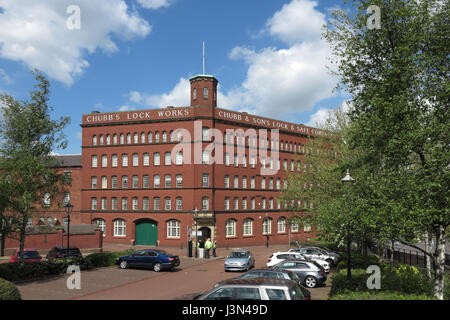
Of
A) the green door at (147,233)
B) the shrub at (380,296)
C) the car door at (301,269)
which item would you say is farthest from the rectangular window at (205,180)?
the shrub at (380,296)

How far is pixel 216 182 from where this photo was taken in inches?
1762

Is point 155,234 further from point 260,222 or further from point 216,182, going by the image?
point 260,222

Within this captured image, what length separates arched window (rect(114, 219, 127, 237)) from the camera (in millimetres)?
47031

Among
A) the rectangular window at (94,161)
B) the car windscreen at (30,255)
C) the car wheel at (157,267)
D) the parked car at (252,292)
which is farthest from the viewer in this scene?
the rectangular window at (94,161)

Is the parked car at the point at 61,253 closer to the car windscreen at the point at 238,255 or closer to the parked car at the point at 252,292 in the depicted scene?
the car windscreen at the point at 238,255

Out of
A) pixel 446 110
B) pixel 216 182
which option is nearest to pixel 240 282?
pixel 446 110

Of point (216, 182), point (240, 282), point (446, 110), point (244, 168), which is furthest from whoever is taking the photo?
point (244, 168)

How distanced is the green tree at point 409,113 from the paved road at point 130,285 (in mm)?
6570

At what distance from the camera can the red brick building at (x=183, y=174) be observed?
146 ft

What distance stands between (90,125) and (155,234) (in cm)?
1806

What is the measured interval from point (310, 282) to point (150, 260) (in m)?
11.7

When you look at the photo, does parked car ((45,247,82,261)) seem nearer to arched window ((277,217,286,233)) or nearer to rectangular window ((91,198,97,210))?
rectangular window ((91,198,97,210))

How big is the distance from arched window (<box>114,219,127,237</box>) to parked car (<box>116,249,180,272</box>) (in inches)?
846

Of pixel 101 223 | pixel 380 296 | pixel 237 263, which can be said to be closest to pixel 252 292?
pixel 380 296
